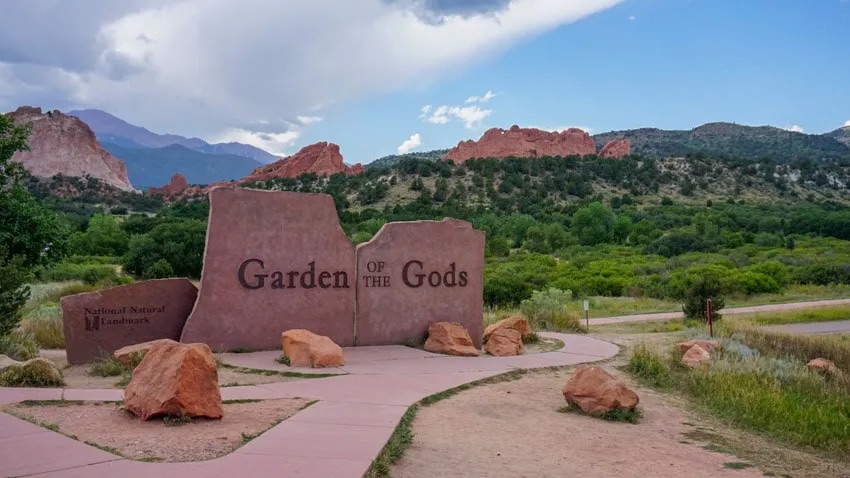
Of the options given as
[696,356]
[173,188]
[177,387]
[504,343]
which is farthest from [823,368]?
[173,188]

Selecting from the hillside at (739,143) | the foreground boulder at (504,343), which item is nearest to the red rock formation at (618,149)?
the hillside at (739,143)

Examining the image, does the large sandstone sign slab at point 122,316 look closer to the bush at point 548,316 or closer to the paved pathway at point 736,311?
the bush at point 548,316

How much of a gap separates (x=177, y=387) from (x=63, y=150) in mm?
130270

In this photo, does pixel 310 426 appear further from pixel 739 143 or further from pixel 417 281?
pixel 739 143

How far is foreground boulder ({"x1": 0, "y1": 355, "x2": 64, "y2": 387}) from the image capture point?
800cm

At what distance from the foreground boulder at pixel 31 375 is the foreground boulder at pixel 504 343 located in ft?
23.3

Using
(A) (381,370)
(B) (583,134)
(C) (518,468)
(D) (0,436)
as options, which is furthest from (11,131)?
(B) (583,134)

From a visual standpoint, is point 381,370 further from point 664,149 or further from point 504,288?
point 664,149

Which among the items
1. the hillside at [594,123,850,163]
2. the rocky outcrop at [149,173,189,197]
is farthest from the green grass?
the rocky outcrop at [149,173,189,197]

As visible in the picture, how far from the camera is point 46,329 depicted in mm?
13008

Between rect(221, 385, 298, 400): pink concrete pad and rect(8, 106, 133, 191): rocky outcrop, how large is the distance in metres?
117

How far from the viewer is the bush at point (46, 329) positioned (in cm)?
1255

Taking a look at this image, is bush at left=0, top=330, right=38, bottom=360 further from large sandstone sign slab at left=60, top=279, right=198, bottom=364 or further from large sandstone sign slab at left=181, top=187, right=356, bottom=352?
large sandstone sign slab at left=181, top=187, right=356, bottom=352

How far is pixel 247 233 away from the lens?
11633 mm
